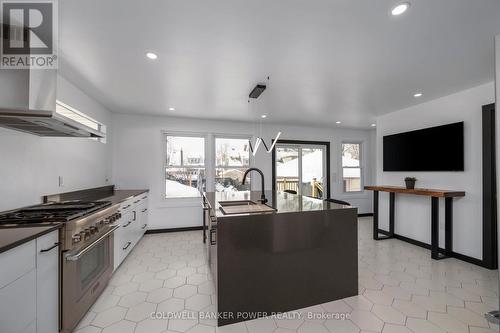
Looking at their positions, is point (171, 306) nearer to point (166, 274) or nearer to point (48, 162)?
point (166, 274)

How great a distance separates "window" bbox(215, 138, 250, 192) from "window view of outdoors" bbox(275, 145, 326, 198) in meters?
0.93

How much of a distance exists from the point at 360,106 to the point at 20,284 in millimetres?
4689

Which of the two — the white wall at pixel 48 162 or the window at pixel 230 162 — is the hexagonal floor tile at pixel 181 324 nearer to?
the white wall at pixel 48 162

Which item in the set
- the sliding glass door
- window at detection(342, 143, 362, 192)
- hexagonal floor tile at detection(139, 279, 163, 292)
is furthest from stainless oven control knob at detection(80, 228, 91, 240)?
window at detection(342, 143, 362, 192)

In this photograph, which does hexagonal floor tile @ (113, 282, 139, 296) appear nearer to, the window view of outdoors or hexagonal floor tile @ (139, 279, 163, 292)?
hexagonal floor tile @ (139, 279, 163, 292)

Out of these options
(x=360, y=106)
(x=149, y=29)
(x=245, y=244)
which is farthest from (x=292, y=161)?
(x=149, y=29)

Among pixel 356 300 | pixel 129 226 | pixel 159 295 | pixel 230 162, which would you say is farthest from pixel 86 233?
pixel 230 162

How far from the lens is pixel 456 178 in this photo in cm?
334

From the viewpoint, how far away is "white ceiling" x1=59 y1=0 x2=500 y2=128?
5.24 feet

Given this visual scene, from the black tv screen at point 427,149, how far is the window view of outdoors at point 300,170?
73.7 inches

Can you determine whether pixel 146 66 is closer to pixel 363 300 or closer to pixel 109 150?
pixel 109 150

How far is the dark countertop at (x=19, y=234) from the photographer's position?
1.22 meters

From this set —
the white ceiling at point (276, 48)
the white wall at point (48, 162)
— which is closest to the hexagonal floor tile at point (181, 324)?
the white wall at point (48, 162)
